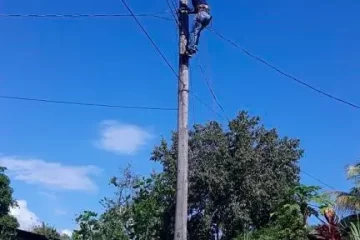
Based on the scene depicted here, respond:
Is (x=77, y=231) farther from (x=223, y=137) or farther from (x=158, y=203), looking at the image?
(x=223, y=137)

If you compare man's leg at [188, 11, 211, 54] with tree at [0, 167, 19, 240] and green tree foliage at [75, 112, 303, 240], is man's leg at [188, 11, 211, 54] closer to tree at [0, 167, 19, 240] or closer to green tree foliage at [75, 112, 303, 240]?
green tree foliage at [75, 112, 303, 240]

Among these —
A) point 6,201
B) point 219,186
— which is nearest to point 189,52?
point 219,186

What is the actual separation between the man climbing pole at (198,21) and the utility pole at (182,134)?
101 mm

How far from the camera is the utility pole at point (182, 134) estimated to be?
8.53m

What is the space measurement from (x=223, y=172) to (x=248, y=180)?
1.21 meters

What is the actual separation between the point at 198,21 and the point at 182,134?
191 cm

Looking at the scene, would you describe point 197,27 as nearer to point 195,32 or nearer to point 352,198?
point 195,32

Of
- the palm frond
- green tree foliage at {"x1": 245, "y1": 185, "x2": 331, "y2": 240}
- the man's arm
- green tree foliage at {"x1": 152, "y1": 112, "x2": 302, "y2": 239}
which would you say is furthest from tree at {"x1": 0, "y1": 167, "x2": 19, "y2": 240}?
the man's arm

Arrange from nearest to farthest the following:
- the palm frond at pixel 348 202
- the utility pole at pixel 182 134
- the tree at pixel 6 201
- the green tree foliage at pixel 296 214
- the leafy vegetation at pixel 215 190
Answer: the utility pole at pixel 182 134
the palm frond at pixel 348 202
the green tree foliage at pixel 296 214
the leafy vegetation at pixel 215 190
the tree at pixel 6 201

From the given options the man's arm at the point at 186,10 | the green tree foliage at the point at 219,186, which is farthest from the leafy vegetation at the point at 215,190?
the man's arm at the point at 186,10

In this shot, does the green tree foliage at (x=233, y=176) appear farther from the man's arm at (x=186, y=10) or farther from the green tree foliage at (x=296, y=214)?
the man's arm at (x=186, y=10)

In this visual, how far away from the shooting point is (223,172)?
27.7m

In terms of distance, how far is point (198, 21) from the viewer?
9555 millimetres

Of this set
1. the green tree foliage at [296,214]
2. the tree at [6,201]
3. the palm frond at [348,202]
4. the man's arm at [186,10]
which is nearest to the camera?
the man's arm at [186,10]
